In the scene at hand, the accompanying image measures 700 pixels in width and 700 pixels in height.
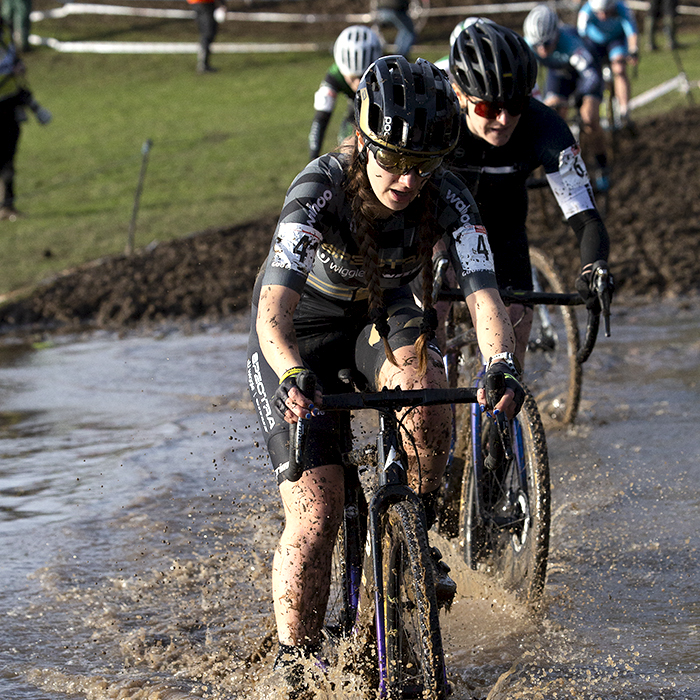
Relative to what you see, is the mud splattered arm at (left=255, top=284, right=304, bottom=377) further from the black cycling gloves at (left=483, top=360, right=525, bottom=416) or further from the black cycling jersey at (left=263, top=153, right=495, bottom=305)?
the black cycling gloves at (left=483, top=360, right=525, bottom=416)

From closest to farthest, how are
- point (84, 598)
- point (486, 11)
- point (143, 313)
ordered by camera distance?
1. point (84, 598)
2. point (143, 313)
3. point (486, 11)

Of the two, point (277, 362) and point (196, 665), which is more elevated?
point (277, 362)

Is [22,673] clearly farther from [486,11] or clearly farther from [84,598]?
[486,11]

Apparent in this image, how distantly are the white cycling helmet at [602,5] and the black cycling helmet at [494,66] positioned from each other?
11.3 metres

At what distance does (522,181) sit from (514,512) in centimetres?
167

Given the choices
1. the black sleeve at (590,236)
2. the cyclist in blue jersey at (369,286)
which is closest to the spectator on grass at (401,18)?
the black sleeve at (590,236)

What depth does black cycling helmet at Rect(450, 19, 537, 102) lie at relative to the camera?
4.85 meters

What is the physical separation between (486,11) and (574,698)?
2627cm

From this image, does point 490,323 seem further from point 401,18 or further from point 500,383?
point 401,18

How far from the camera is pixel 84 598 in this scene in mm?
5152

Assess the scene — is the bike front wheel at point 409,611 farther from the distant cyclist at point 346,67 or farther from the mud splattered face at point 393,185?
the distant cyclist at point 346,67

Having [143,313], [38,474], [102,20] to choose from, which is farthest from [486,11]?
[38,474]

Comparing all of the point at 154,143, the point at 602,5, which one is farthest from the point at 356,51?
the point at 154,143

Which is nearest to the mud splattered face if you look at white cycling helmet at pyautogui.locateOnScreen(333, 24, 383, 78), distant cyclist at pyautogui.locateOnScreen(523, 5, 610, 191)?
white cycling helmet at pyautogui.locateOnScreen(333, 24, 383, 78)
